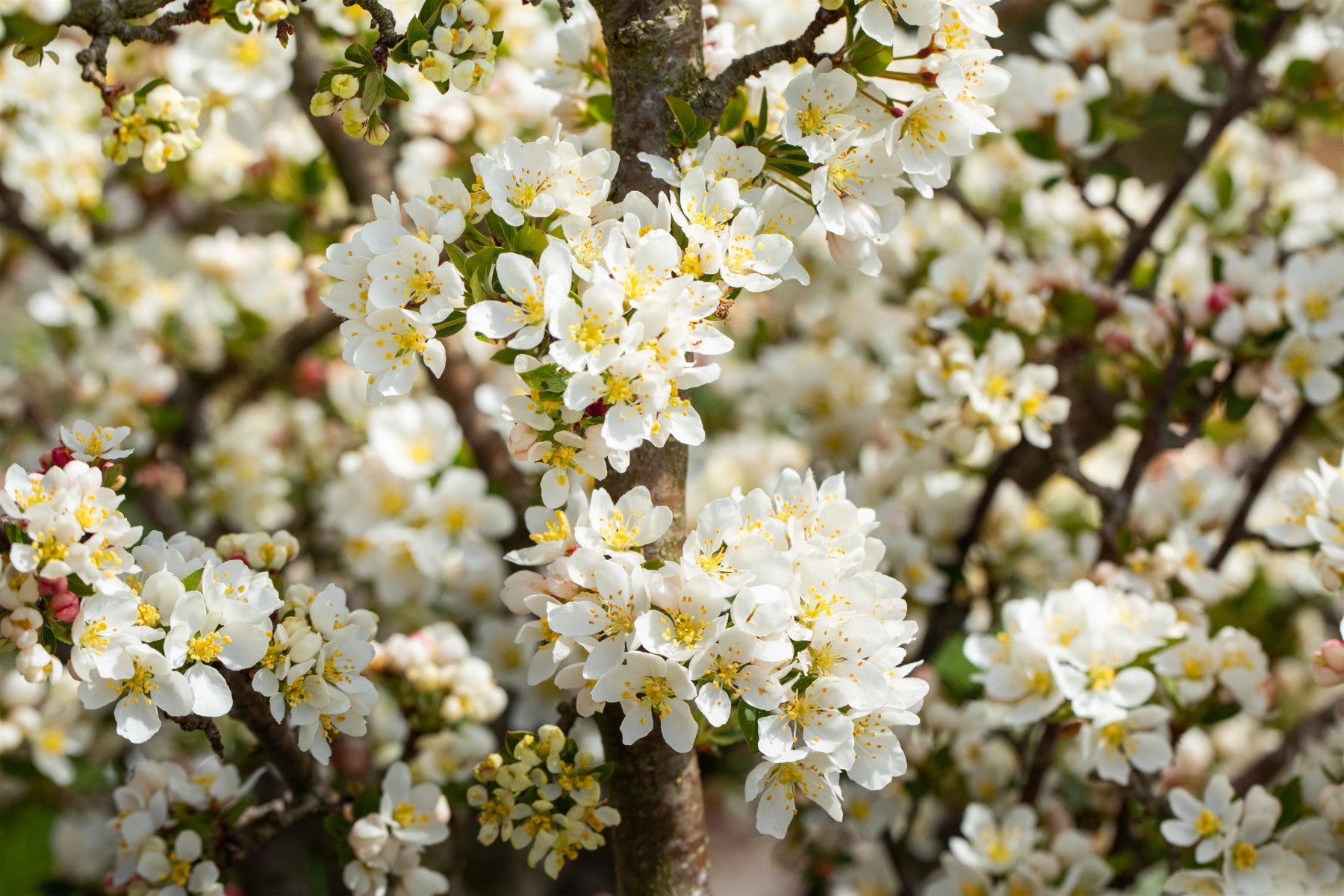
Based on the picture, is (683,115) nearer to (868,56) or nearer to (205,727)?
(868,56)

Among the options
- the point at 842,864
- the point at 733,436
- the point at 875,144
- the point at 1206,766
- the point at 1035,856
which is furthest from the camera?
the point at 733,436

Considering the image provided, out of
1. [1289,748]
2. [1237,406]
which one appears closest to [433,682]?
[1237,406]

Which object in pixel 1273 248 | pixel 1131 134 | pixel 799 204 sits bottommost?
pixel 1273 248

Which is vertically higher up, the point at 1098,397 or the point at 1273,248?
the point at 1273,248

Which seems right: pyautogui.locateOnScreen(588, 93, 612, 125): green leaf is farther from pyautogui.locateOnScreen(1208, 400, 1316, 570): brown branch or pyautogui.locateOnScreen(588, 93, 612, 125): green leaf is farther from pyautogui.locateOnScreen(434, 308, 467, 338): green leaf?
pyautogui.locateOnScreen(1208, 400, 1316, 570): brown branch

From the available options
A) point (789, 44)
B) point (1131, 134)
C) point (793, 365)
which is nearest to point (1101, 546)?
point (1131, 134)

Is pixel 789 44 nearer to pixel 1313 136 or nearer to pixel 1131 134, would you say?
pixel 1131 134

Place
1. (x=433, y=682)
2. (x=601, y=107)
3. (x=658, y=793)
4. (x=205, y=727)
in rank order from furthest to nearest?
(x=433, y=682), (x=601, y=107), (x=658, y=793), (x=205, y=727)

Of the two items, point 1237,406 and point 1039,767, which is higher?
point 1237,406
